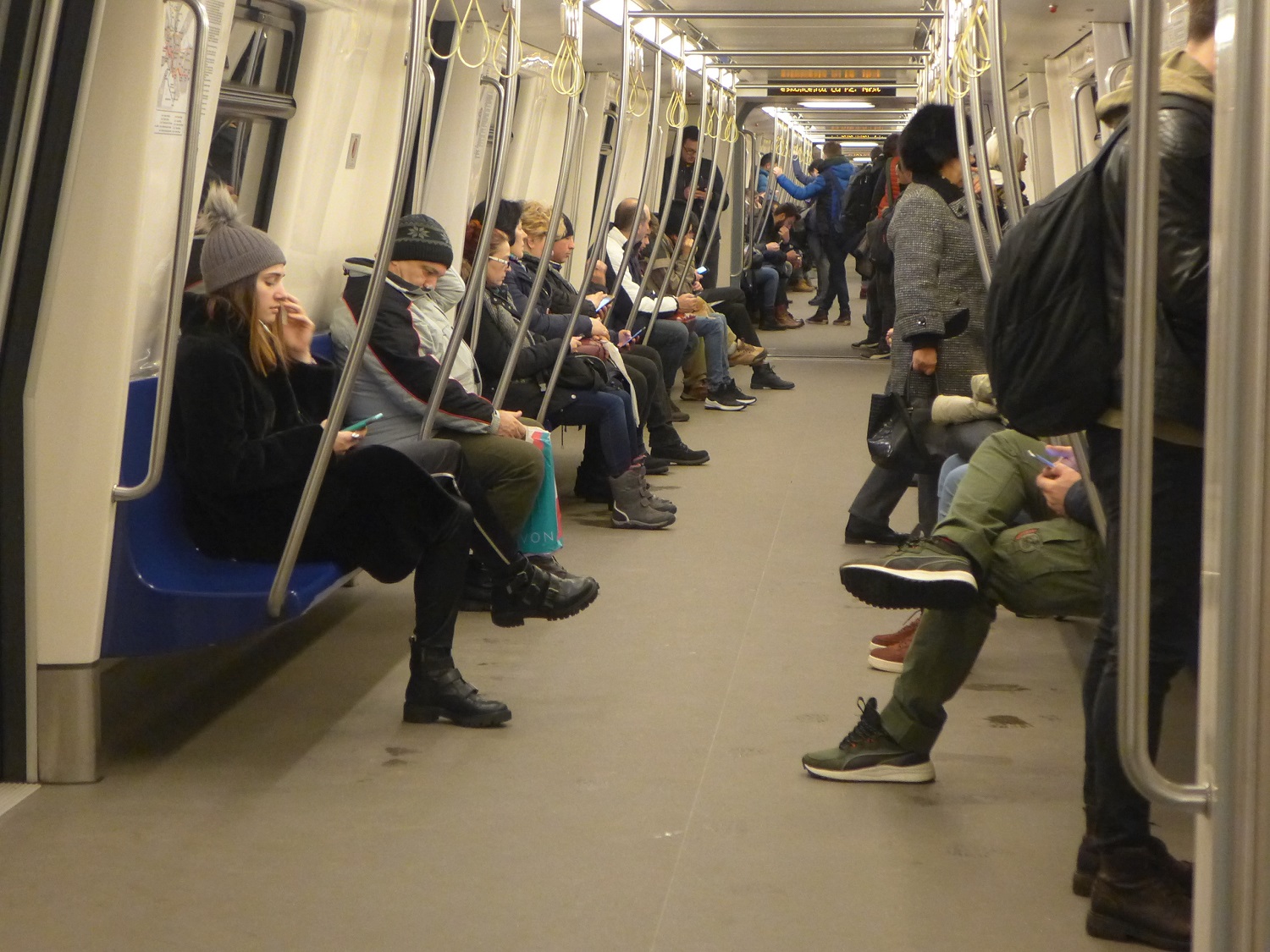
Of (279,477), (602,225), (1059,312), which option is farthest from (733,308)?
(1059,312)

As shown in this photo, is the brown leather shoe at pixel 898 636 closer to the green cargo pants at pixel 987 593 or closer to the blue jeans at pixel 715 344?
the green cargo pants at pixel 987 593

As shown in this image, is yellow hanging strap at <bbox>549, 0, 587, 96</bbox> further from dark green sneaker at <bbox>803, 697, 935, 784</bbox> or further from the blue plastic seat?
dark green sneaker at <bbox>803, 697, 935, 784</bbox>

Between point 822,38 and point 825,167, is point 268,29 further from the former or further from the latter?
point 825,167

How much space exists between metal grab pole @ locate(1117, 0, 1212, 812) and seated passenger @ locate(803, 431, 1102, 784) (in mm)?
1355

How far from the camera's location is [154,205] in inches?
147

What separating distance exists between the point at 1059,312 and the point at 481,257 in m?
2.46

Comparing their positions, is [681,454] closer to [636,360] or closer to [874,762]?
[636,360]

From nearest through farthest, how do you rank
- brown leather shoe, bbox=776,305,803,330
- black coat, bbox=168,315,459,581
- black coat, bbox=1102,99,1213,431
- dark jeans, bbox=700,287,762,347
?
black coat, bbox=1102,99,1213,431 → black coat, bbox=168,315,459,581 → dark jeans, bbox=700,287,762,347 → brown leather shoe, bbox=776,305,803,330

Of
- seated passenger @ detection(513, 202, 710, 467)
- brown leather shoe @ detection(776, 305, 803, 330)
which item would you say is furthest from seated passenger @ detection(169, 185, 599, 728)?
brown leather shoe @ detection(776, 305, 803, 330)

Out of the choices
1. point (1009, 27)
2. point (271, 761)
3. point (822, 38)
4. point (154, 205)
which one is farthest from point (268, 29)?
point (822, 38)

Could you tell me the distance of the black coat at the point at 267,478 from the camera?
342cm

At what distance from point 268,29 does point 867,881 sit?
359 cm

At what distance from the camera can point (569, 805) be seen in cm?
317

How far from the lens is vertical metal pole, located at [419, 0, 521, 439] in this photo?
14.2 ft
